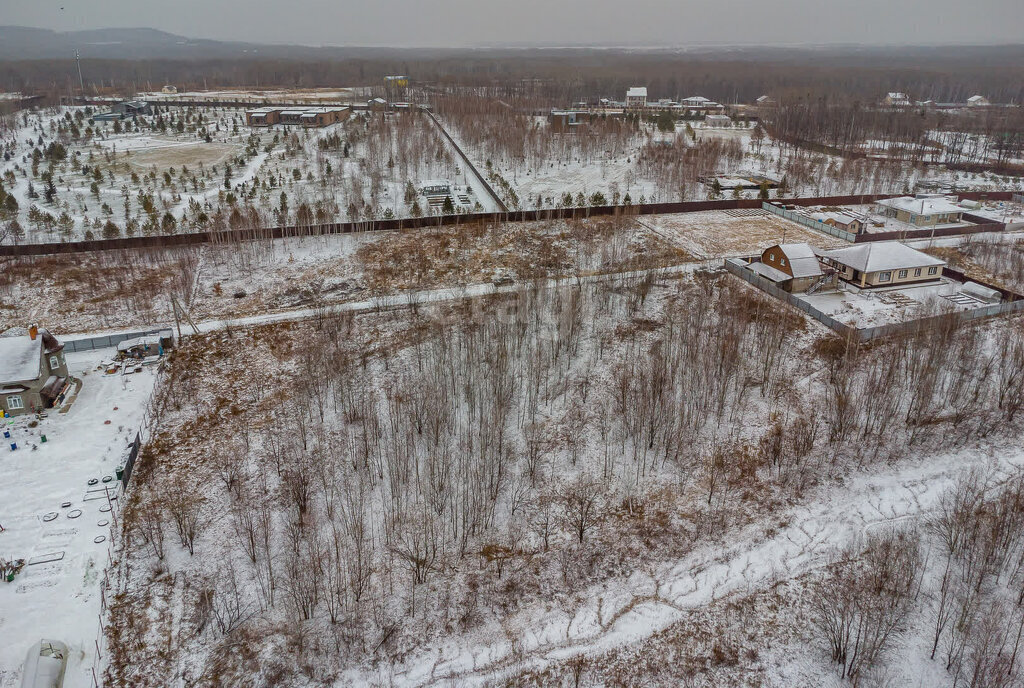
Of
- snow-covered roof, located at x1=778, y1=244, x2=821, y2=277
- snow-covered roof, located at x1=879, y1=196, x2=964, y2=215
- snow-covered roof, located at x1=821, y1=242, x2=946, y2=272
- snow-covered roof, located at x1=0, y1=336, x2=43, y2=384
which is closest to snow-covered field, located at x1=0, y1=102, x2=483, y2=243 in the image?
snow-covered roof, located at x1=0, y1=336, x2=43, y2=384

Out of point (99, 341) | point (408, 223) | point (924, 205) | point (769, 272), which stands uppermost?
point (924, 205)

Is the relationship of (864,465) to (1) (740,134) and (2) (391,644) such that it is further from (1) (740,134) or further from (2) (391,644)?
(1) (740,134)

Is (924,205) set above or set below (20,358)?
above

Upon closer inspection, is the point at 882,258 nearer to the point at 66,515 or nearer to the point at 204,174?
the point at 66,515

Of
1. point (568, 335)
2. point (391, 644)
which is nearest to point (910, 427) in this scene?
point (568, 335)

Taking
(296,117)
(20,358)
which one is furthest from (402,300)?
(296,117)

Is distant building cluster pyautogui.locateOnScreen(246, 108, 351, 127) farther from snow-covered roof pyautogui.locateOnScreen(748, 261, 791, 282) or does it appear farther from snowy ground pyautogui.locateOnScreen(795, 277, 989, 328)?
snowy ground pyautogui.locateOnScreen(795, 277, 989, 328)

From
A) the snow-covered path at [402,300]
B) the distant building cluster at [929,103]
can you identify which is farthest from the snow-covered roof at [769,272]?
the distant building cluster at [929,103]
